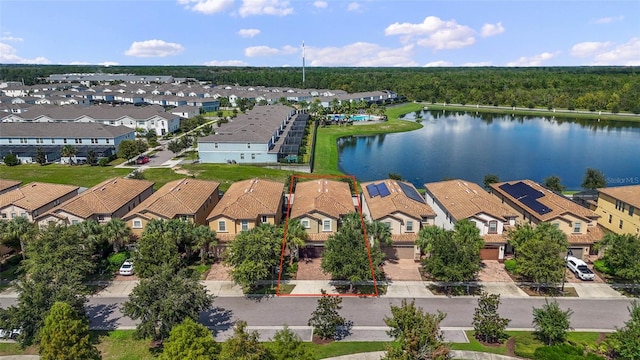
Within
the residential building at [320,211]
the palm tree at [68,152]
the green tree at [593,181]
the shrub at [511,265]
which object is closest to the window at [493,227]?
the shrub at [511,265]

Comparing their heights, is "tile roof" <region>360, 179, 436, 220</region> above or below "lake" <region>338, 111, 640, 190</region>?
above

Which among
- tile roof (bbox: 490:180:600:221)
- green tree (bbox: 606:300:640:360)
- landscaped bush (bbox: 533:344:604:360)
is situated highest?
tile roof (bbox: 490:180:600:221)

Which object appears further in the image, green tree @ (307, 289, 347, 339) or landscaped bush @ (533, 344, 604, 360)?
green tree @ (307, 289, 347, 339)

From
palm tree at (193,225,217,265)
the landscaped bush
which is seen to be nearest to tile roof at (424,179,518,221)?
the landscaped bush

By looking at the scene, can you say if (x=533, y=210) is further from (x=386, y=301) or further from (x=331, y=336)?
(x=331, y=336)

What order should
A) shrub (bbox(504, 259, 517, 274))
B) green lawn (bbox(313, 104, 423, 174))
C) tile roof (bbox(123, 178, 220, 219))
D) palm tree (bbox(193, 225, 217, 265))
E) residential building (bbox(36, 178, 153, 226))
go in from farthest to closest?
1. green lawn (bbox(313, 104, 423, 174))
2. residential building (bbox(36, 178, 153, 226))
3. tile roof (bbox(123, 178, 220, 219))
4. shrub (bbox(504, 259, 517, 274))
5. palm tree (bbox(193, 225, 217, 265))

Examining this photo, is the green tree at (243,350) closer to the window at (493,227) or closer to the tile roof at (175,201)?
the tile roof at (175,201)

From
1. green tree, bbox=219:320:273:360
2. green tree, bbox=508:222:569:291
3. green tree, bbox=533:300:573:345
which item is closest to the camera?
green tree, bbox=219:320:273:360

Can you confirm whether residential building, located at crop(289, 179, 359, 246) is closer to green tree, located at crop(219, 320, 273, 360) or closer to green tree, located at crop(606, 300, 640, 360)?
green tree, located at crop(219, 320, 273, 360)
